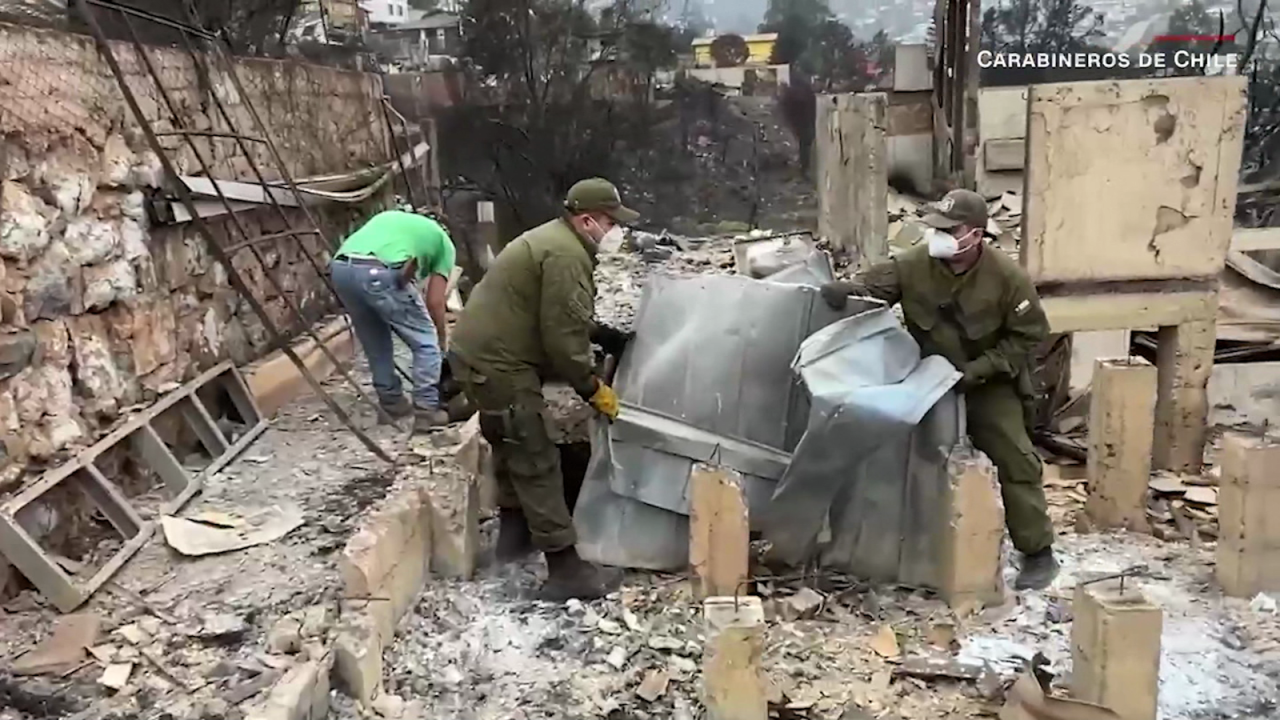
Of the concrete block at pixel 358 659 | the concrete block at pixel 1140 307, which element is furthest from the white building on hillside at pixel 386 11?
the concrete block at pixel 358 659

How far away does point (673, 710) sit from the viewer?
3.27 m

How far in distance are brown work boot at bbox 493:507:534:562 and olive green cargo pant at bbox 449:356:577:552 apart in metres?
0.31

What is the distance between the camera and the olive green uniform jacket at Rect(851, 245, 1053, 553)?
13.3 ft

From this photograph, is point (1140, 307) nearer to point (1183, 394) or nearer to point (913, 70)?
point (1183, 394)

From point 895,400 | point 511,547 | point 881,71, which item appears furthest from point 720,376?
point 881,71

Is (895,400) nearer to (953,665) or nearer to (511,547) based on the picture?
(953,665)

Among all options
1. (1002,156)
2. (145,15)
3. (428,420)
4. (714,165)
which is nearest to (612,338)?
(428,420)

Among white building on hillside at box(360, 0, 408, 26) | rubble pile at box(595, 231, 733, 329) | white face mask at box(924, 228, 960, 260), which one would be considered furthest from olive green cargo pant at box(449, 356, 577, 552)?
white building on hillside at box(360, 0, 408, 26)

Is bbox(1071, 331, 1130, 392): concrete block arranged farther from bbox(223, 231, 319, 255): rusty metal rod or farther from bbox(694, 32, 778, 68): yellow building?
bbox(694, 32, 778, 68): yellow building

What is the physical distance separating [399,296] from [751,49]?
16482 mm

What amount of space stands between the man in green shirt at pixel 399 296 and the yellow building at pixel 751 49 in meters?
15.8

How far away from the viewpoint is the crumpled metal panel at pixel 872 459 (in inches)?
148

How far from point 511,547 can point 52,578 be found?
1.63 metres

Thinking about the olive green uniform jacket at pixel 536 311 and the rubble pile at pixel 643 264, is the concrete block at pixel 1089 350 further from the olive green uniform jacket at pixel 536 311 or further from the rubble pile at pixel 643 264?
the olive green uniform jacket at pixel 536 311
